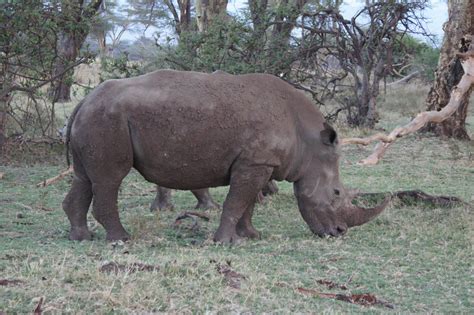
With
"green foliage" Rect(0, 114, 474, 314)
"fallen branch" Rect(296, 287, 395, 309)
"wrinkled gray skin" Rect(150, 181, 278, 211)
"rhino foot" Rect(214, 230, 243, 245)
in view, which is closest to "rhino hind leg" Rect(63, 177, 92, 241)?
"green foliage" Rect(0, 114, 474, 314)

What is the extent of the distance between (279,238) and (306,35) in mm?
7268

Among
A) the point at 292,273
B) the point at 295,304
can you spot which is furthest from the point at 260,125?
the point at 295,304

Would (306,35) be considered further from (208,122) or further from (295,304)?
(295,304)

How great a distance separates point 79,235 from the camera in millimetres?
7566

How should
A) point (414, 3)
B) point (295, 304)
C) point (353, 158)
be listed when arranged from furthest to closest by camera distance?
1. point (414, 3)
2. point (353, 158)
3. point (295, 304)

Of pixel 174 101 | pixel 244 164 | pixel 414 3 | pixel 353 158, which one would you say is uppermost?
pixel 414 3

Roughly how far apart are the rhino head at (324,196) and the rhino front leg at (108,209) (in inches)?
69.3

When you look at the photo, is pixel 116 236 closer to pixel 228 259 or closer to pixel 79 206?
pixel 79 206

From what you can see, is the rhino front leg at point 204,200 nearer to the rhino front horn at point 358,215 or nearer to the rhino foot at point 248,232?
the rhino foot at point 248,232

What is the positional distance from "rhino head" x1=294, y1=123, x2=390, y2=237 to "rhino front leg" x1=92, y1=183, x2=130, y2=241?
176 cm

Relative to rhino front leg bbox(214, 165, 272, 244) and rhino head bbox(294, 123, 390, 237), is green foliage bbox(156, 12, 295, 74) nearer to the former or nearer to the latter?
rhino head bbox(294, 123, 390, 237)

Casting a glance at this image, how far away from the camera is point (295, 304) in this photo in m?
5.12

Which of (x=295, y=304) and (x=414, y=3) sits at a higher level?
(x=414, y=3)

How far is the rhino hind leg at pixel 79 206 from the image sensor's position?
7617mm
